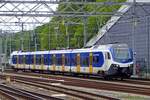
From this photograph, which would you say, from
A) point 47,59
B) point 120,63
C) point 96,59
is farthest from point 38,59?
point 120,63

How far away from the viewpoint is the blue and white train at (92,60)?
1443 inches

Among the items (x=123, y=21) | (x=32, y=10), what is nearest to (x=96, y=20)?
(x=123, y=21)

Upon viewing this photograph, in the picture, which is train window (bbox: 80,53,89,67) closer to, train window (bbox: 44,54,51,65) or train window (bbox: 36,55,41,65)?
train window (bbox: 44,54,51,65)

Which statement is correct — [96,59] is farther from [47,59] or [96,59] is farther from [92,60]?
[47,59]

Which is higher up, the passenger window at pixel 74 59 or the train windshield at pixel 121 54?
the train windshield at pixel 121 54

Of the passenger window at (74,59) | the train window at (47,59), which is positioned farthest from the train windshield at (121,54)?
the train window at (47,59)

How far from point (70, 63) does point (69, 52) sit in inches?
46.1

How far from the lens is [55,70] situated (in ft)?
169

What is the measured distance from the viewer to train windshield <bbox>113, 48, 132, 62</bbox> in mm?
36906

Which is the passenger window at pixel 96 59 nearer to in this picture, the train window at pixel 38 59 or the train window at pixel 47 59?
the train window at pixel 47 59

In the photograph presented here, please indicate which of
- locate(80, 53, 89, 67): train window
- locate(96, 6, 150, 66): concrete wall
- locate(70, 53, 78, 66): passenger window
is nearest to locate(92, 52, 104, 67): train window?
locate(80, 53, 89, 67): train window

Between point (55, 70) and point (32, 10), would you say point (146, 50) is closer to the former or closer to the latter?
point (55, 70)

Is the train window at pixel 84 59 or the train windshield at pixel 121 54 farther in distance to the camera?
the train window at pixel 84 59

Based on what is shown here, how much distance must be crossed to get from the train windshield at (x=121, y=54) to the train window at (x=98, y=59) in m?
1.28
